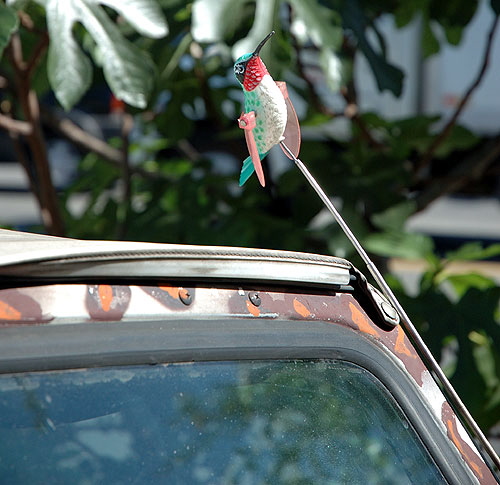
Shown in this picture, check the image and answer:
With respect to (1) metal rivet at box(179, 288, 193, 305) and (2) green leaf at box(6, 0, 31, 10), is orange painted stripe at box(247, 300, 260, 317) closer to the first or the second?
(1) metal rivet at box(179, 288, 193, 305)

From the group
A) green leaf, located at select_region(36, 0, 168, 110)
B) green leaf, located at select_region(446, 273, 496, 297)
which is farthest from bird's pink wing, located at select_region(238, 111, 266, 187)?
green leaf, located at select_region(446, 273, 496, 297)

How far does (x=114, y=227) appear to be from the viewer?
3.09 meters

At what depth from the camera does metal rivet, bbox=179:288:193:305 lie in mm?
1058

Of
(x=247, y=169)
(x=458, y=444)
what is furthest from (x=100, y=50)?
(x=458, y=444)

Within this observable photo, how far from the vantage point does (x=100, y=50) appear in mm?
2109

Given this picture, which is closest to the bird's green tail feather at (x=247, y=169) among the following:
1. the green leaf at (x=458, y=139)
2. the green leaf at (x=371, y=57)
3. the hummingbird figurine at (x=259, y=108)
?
the hummingbird figurine at (x=259, y=108)

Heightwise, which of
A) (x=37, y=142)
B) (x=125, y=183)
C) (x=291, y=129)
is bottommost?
(x=125, y=183)

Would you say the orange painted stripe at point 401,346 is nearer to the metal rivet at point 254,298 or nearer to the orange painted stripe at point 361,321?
the orange painted stripe at point 361,321

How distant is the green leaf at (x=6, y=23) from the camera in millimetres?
1943

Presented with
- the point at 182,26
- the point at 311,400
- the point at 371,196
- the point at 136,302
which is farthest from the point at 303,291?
the point at 371,196

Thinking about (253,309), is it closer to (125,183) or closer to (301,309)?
(301,309)

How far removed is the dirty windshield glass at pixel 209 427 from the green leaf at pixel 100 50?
110cm

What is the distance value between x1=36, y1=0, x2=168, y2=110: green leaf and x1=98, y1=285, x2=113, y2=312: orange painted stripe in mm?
1108

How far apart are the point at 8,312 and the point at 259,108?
472 millimetres
